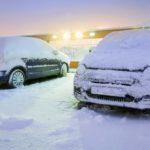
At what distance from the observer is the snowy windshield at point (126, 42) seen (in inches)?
224

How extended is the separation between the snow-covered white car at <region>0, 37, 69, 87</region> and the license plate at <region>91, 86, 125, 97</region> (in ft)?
11.1

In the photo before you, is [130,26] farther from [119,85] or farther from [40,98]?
[119,85]

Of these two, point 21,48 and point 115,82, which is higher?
point 21,48

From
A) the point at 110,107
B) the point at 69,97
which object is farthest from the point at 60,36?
the point at 110,107

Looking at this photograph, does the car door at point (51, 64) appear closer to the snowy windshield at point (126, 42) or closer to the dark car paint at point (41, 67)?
the dark car paint at point (41, 67)

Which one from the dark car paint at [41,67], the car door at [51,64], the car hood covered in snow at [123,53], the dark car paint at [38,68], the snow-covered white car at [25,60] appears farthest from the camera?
the car door at [51,64]

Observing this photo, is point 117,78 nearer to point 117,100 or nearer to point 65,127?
point 117,100

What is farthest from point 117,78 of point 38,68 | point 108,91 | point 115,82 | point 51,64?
point 51,64

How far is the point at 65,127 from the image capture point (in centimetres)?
420

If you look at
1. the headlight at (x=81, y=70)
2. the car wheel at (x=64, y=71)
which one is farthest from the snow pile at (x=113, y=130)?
the car wheel at (x=64, y=71)

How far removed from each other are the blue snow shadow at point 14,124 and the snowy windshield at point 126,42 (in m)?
2.34

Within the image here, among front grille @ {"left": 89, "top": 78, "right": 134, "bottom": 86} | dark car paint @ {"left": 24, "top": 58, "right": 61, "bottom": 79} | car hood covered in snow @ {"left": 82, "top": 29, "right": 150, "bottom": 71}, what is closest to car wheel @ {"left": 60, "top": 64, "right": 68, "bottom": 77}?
dark car paint @ {"left": 24, "top": 58, "right": 61, "bottom": 79}

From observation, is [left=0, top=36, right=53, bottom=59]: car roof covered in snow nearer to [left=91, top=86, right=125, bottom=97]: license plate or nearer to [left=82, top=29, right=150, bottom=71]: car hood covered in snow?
[left=82, top=29, right=150, bottom=71]: car hood covered in snow

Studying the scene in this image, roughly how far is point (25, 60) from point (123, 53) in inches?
140
